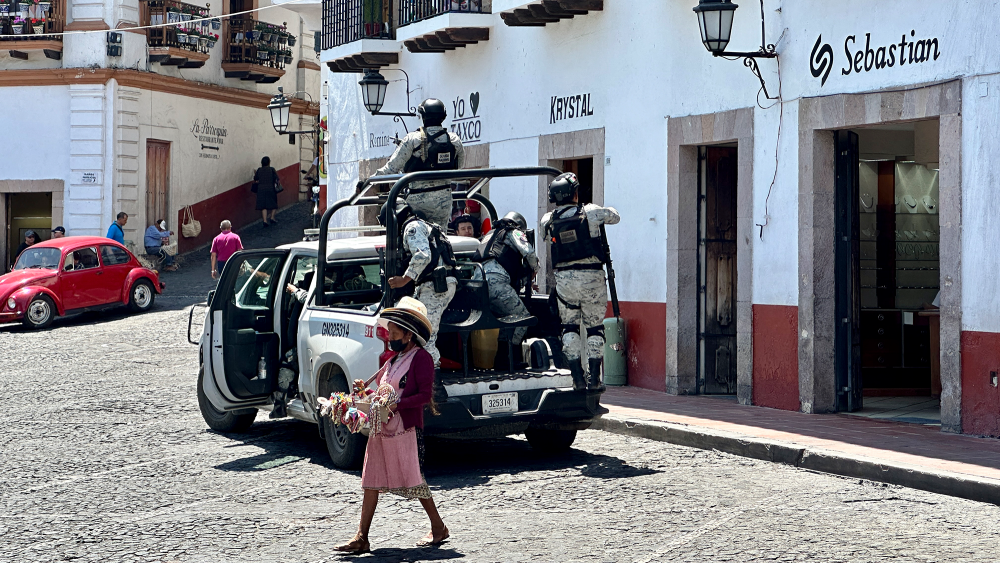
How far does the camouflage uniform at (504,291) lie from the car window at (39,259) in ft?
43.3

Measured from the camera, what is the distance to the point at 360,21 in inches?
777

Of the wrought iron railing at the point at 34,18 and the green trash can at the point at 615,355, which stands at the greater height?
the wrought iron railing at the point at 34,18

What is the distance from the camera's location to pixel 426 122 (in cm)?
988

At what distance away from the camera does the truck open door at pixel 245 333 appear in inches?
396

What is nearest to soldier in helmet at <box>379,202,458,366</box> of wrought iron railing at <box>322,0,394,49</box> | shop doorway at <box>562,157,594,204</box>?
shop doorway at <box>562,157,594,204</box>

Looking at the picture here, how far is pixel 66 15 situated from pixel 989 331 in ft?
77.6

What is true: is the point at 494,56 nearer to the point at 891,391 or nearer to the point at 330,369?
the point at 891,391

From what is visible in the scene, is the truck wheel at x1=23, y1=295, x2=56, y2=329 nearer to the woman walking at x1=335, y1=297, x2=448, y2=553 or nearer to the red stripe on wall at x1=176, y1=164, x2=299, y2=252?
the red stripe on wall at x1=176, y1=164, x2=299, y2=252

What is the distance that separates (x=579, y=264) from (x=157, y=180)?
22.0m

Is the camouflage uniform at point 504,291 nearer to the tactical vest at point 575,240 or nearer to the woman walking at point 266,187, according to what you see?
the tactical vest at point 575,240

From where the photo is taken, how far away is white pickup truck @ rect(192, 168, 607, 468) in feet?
28.7

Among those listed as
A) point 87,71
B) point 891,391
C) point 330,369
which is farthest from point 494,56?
point 87,71

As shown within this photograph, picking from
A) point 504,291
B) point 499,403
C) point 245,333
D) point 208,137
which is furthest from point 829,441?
point 208,137

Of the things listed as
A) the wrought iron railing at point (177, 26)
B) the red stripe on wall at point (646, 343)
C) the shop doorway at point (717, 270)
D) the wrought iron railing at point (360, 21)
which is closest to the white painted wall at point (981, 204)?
the shop doorway at point (717, 270)
